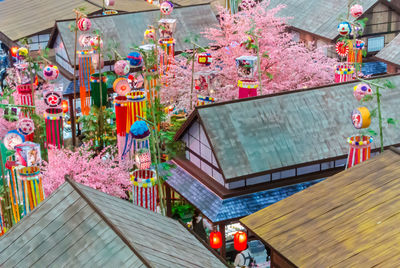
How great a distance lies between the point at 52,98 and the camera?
69.9ft

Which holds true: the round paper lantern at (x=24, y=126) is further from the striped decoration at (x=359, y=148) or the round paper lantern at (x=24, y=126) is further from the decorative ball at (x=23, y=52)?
the striped decoration at (x=359, y=148)

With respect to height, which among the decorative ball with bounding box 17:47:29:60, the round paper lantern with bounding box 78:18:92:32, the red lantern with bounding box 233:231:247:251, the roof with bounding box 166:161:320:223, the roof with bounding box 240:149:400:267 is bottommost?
the red lantern with bounding box 233:231:247:251

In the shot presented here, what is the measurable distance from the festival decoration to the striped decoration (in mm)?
9669

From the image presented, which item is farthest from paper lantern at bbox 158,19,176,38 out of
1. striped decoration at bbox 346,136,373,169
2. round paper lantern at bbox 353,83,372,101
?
striped decoration at bbox 346,136,373,169

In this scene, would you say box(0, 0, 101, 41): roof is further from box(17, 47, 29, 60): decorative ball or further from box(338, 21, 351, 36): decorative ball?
box(338, 21, 351, 36): decorative ball

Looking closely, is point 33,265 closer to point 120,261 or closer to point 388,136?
point 120,261

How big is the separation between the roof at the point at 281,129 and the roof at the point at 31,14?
1902cm

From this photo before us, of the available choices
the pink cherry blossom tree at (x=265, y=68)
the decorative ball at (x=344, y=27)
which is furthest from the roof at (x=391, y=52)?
the decorative ball at (x=344, y=27)

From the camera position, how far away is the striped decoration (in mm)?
17359

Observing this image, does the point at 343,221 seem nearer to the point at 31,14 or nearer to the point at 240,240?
the point at 240,240

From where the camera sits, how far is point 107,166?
68.1ft

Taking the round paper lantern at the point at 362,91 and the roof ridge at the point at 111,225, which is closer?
the roof ridge at the point at 111,225

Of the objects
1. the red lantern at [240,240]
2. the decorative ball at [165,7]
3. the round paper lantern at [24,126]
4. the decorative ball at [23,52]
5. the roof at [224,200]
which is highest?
the decorative ball at [165,7]

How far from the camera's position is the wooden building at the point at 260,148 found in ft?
59.0
